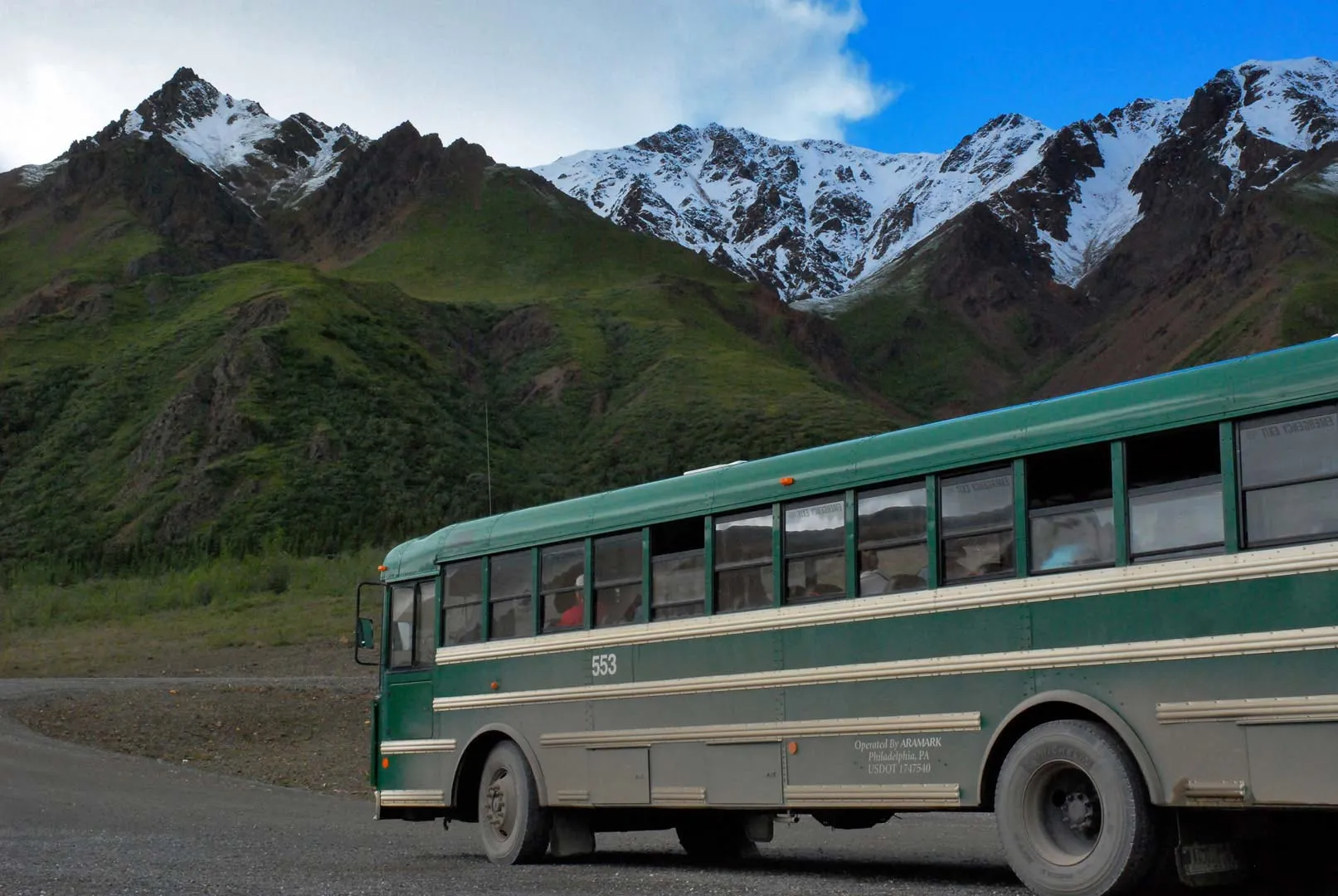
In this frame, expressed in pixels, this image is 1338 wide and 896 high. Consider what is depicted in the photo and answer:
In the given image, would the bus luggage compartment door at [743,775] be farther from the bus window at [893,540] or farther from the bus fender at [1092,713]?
the bus fender at [1092,713]

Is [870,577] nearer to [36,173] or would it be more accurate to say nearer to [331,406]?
[331,406]

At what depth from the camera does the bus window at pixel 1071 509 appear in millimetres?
10656

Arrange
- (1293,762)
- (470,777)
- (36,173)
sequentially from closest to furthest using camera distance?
1. (1293,762)
2. (470,777)
3. (36,173)

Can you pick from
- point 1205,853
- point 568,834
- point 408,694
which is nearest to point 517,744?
point 568,834

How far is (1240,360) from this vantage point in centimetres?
1005

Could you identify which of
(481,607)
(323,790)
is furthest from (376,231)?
(481,607)

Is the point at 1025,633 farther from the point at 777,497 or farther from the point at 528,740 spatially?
the point at 528,740

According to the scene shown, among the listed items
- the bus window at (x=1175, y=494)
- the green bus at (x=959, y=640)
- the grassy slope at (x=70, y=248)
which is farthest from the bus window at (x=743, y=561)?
the grassy slope at (x=70, y=248)

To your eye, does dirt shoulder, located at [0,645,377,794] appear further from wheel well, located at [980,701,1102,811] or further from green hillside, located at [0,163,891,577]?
green hillside, located at [0,163,891,577]

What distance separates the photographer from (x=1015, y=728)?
11.1m

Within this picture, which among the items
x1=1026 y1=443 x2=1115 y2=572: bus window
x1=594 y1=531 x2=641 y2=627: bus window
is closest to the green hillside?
x1=594 y1=531 x2=641 y2=627: bus window

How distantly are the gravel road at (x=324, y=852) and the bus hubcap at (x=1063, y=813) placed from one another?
3.04ft

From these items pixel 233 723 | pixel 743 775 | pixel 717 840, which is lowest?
pixel 717 840

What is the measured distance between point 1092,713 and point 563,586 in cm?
619
